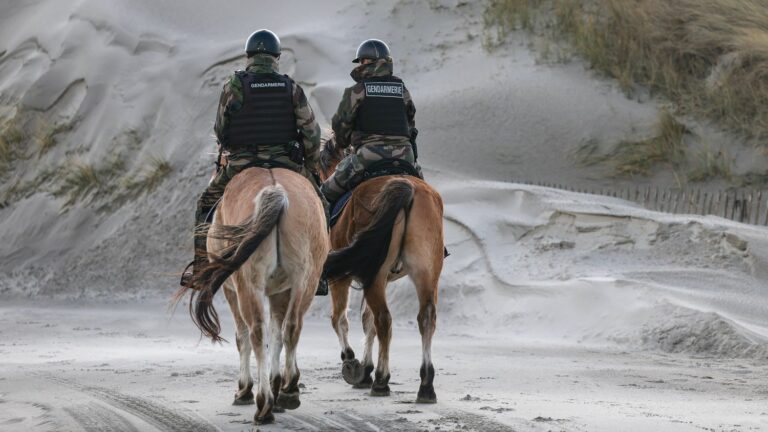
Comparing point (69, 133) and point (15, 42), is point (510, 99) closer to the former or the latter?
point (69, 133)

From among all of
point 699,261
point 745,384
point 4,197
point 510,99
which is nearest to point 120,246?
point 4,197

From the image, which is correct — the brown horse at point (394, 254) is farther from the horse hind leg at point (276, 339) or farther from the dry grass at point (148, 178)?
the dry grass at point (148, 178)

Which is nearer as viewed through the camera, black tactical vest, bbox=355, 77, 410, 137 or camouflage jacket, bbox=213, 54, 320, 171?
camouflage jacket, bbox=213, 54, 320, 171

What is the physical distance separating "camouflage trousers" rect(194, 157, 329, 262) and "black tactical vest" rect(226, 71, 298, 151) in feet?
0.44

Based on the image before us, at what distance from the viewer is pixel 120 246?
1827cm

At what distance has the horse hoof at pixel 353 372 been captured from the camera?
907 centimetres

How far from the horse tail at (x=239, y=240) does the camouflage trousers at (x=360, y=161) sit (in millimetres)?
1816

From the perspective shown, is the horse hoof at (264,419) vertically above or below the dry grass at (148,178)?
below

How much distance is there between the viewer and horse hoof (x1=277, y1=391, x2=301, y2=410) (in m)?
7.48

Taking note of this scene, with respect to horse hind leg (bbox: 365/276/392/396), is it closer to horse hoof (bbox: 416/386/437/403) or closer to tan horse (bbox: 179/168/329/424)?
horse hoof (bbox: 416/386/437/403)

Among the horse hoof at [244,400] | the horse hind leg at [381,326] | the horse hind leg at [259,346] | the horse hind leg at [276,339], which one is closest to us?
the horse hind leg at [259,346]

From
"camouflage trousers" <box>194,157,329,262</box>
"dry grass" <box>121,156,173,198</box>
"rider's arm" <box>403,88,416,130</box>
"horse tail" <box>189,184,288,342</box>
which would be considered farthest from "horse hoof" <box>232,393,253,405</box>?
"dry grass" <box>121,156,173,198</box>

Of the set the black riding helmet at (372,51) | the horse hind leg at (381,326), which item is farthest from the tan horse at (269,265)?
the black riding helmet at (372,51)

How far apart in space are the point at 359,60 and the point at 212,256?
112 inches
